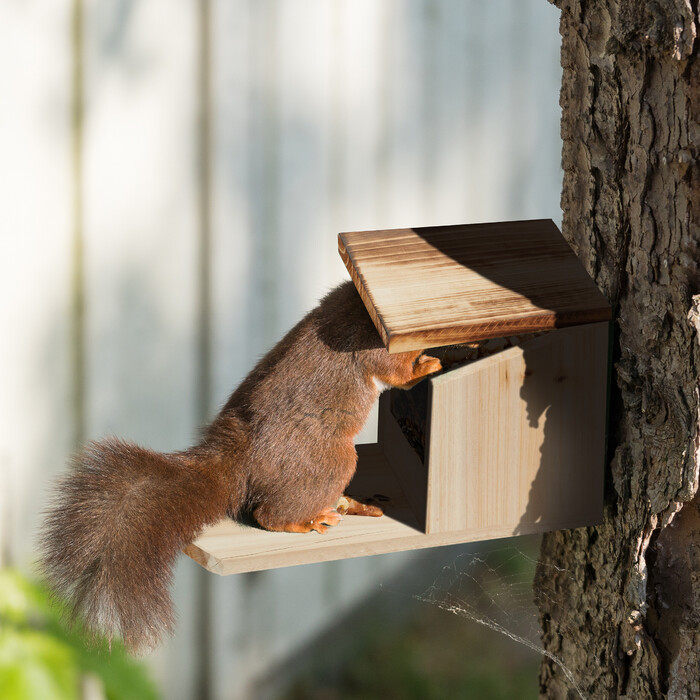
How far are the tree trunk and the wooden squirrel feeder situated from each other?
0.18 ft

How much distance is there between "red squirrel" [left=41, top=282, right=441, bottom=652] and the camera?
3.35 feet

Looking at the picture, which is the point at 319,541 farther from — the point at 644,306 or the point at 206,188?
the point at 206,188

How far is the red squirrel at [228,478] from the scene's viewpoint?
1.02 metres

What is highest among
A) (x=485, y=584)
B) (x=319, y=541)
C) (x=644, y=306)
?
(x=644, y=306)

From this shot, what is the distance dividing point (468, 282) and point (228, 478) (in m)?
0.37

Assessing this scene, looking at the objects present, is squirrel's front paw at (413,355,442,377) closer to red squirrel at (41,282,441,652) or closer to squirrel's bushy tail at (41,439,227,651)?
red squirrel at (41,282,441,652)

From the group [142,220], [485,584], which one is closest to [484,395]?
[142,220]

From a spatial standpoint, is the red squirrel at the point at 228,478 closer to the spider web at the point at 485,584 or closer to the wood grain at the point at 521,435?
the wood grain at the point at 521,435

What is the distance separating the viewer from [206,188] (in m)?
2.16

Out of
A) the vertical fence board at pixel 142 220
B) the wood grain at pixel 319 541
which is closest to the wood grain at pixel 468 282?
the wood grain at pixel 319 541

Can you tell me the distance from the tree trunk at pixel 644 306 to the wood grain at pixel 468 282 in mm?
82

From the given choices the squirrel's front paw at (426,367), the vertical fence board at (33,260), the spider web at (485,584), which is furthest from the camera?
the spider web at (485,584)

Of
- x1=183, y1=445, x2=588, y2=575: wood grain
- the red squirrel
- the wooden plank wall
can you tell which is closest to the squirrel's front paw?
the red squirrel

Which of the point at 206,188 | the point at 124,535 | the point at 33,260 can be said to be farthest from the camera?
the point at 206,188
